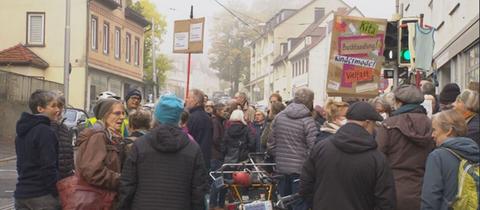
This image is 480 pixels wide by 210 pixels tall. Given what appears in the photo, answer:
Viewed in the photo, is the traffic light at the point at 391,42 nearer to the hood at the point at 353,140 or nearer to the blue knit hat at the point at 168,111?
the hood at the point at 353,140

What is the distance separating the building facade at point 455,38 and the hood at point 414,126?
4.30m

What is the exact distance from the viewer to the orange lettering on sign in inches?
387

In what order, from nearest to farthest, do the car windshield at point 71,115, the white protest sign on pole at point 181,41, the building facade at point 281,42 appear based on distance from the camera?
1. the white protest sign on pole at point 181,41
2. the car windshield at point 71,115
3. the building facade at point 281,42

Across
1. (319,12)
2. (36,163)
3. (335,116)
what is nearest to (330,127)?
(335,116)

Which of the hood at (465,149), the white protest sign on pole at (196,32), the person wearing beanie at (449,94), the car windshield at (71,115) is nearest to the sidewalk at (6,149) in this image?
the car windshield at (71,115)

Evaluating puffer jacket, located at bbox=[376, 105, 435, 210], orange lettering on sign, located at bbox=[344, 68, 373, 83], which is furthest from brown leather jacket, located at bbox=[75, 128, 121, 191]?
orange lettering on sign, located at bbox=[344, 68, 373, 83]

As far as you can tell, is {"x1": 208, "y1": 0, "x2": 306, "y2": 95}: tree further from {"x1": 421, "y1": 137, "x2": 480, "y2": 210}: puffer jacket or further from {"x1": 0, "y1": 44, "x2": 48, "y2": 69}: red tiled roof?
{"x1": 421, "y1": 137, "x2": 480, "y2": 210}: puffer jacket

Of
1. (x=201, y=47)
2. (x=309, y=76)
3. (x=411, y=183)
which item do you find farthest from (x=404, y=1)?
(x=309, y=76)

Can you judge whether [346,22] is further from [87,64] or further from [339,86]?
[87,64]

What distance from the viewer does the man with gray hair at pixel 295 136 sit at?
8.72 metres

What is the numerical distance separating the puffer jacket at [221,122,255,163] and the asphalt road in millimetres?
3613

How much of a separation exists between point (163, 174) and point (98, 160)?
66cm

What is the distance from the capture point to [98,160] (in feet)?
18.7

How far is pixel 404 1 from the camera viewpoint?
2562 centimetres
